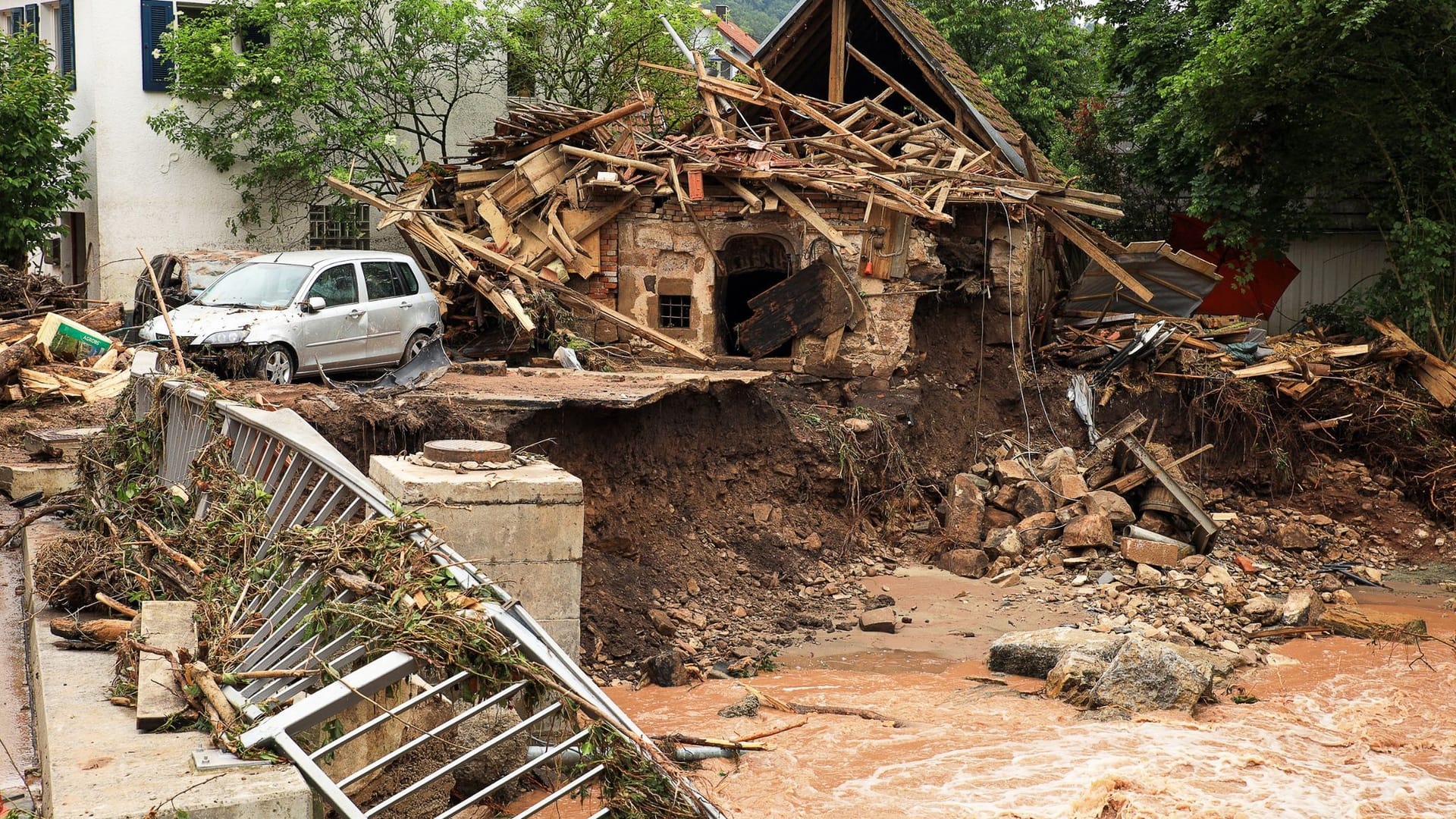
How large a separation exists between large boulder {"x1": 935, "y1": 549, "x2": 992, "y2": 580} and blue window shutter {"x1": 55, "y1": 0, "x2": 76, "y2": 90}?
1716 centimetres

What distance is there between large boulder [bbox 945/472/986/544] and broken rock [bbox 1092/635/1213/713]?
4950 mm

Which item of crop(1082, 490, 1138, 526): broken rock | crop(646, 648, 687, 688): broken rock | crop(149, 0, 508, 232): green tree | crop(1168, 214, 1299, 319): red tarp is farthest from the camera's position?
crop(1168, 214, 1299, 319): red tarp

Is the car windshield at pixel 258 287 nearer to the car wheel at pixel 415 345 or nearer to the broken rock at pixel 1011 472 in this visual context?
the car wheel at pixel 415 345

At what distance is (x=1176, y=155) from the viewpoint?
2072 cm

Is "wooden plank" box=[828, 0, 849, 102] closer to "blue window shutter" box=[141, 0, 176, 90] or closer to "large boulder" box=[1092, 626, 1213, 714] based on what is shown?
"blue window shutter" box=[141, 0, 176, 90]

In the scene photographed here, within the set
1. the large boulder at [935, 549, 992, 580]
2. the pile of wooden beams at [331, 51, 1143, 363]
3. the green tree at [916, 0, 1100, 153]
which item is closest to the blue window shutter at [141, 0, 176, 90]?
the pile of wooden beams at [331, 51, 1143, 363]

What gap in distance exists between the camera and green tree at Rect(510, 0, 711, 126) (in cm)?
2359

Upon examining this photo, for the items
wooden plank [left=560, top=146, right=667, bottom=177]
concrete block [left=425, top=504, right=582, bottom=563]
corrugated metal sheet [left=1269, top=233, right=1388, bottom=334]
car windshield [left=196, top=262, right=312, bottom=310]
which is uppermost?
wooden plank [left=560, top=146, right=667, bottom=177]

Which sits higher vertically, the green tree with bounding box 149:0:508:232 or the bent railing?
the green tree with bounding box 149:0:508:232

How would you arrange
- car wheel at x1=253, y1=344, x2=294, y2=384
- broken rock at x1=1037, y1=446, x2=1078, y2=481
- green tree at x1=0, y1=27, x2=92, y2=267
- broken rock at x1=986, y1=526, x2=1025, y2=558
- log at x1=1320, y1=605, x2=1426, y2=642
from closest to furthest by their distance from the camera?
1. log at x1=1320, y1=605, x2=1426, y2=642
2. car wheel at x1=253, y1=344, x2=294, y2=384
3. broken rock at x1=986, y1=526, x2=1025, y2=558
4. broken rock at x1=1037, y1=446, x2=1078, y2=481
5. green tree at x1=0, y1=27, x2=92, y2=267

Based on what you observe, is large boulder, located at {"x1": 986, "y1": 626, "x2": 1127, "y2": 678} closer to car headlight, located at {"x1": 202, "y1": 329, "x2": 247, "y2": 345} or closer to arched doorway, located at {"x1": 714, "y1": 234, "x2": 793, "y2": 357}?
arched doorway, located at {"x1": 714, "y1": 234, "x2": 793, "y2": 357}

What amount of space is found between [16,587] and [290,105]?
571 inches

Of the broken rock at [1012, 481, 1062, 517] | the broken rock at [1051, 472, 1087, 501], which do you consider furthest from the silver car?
the broken rock at [1051, 472, 1087, 501]

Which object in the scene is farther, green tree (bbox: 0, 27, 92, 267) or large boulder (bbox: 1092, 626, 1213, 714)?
green tree (bbox: 0, 27, 92, 267)
